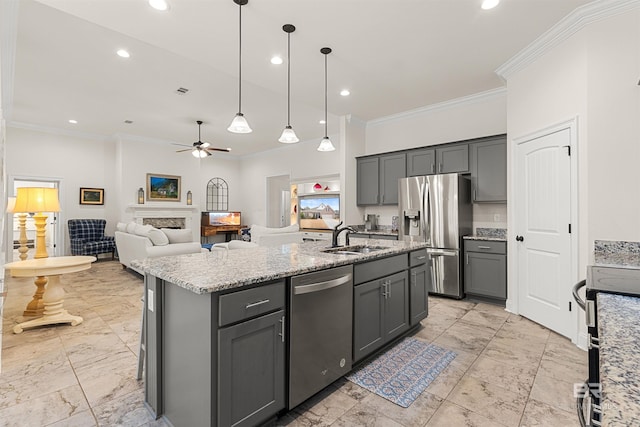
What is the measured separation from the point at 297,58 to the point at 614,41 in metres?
2.90

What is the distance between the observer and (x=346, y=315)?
2158 mm

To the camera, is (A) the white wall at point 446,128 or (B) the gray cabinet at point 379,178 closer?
(A) the white wall at point 446,128

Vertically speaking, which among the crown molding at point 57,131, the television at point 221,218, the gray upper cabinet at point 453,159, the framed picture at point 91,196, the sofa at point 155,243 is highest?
the crown molding at point 57,131

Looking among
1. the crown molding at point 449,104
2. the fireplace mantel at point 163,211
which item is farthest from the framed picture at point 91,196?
the crown molding at point 449,104

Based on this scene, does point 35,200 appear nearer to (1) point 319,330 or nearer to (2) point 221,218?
(1) point 319,330

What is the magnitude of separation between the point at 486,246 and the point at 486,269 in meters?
0.30

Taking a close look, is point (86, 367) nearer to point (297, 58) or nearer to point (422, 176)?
point (297, 58)

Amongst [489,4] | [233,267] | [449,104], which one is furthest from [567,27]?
[233,267]

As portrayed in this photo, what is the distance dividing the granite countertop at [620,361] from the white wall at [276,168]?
635 cm

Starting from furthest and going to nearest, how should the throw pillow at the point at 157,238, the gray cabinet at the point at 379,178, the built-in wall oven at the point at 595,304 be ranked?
the gray cabinet at the point at 379,178
the throw pillow at the point at 157,238
the built-in wall oven at the point at 595,304

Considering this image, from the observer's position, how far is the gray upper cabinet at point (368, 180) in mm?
5488

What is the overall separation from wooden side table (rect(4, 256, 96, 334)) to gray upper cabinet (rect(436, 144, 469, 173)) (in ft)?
15.6

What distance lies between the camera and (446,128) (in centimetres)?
501

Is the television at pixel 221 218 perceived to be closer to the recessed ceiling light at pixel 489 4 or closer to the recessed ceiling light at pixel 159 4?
the recessed ceiling light at pixel 159 4
